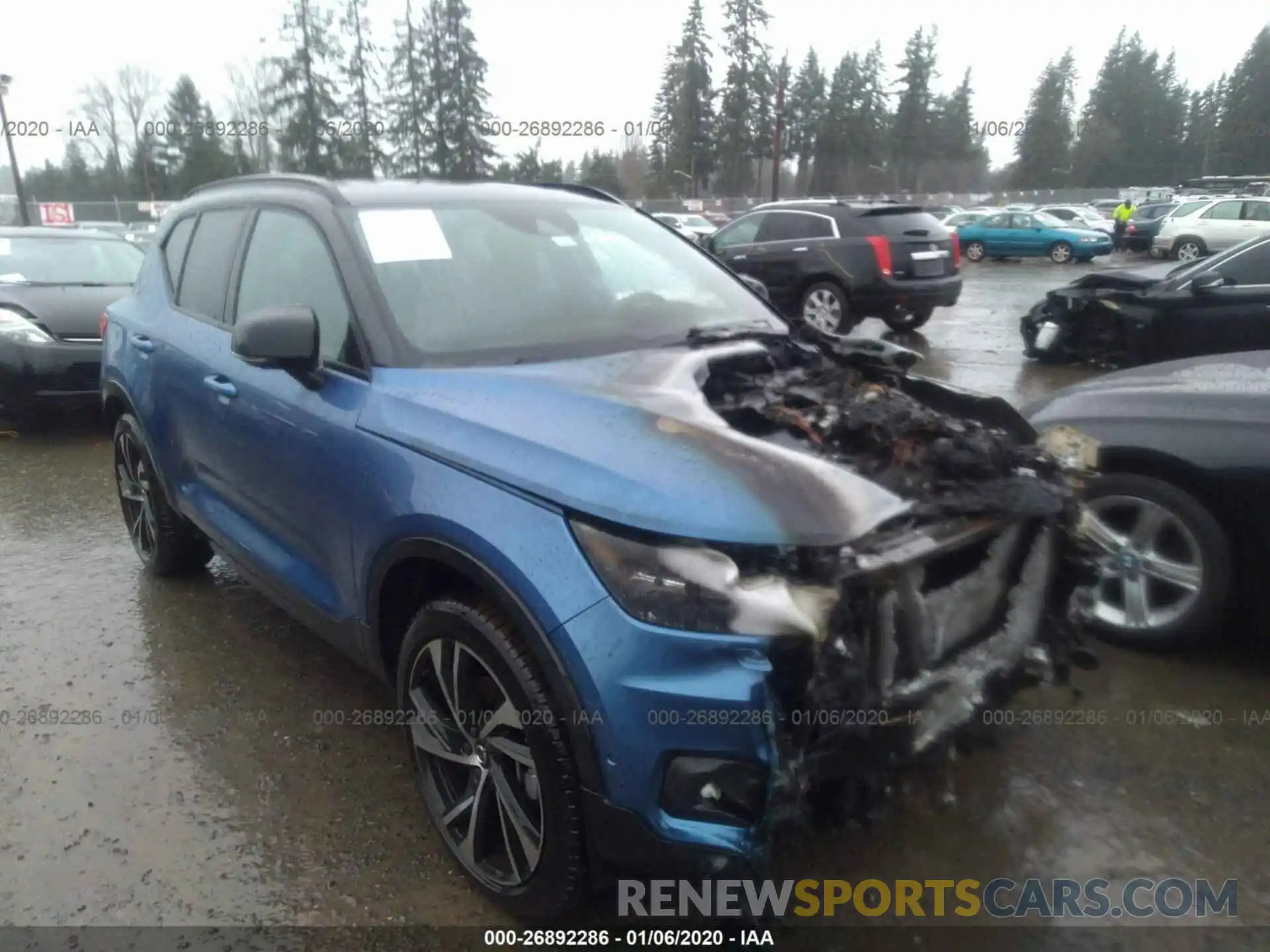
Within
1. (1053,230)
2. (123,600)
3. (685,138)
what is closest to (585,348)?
(123,600)

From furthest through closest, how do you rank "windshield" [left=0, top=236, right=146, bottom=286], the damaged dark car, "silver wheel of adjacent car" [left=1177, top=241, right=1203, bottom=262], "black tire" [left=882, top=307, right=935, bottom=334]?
"silver wheel of adjacent car" [left=1177, top=241, right=1203, bottom=262], "black tire" [left=882, top=307, right=935, bottom=334], "windshield" [left=0, top=236, right=146, bottom=286], the damaged dark car

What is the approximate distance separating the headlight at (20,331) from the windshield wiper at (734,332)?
20.3ft

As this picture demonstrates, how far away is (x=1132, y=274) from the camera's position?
333 inches

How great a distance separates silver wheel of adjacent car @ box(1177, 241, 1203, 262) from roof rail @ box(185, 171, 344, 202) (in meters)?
23.2

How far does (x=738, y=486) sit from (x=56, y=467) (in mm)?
6349

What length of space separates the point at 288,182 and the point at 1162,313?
7.16 metres

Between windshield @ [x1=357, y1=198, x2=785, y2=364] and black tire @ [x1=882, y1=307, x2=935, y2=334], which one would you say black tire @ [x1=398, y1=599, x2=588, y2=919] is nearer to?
windshield @ [x1=357, y1=198, x2=785, y2=364]

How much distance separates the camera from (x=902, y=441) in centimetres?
227

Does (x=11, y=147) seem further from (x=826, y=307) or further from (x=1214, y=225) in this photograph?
(x=1214, y=225)

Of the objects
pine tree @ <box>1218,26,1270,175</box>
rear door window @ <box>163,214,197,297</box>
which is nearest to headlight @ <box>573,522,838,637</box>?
rear door window @ <box>163,214,197,297</box>

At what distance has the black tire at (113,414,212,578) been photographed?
4.15 meters

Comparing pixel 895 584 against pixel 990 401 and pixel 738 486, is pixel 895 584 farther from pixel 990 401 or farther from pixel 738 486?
pixel 990 401

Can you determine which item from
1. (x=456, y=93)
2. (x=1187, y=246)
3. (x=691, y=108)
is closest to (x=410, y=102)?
(x=456, y=93)

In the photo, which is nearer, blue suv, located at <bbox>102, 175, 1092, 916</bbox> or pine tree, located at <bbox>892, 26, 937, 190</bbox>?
blue suv, located at <bbox>102, 175, 1092, 916</bbox>
